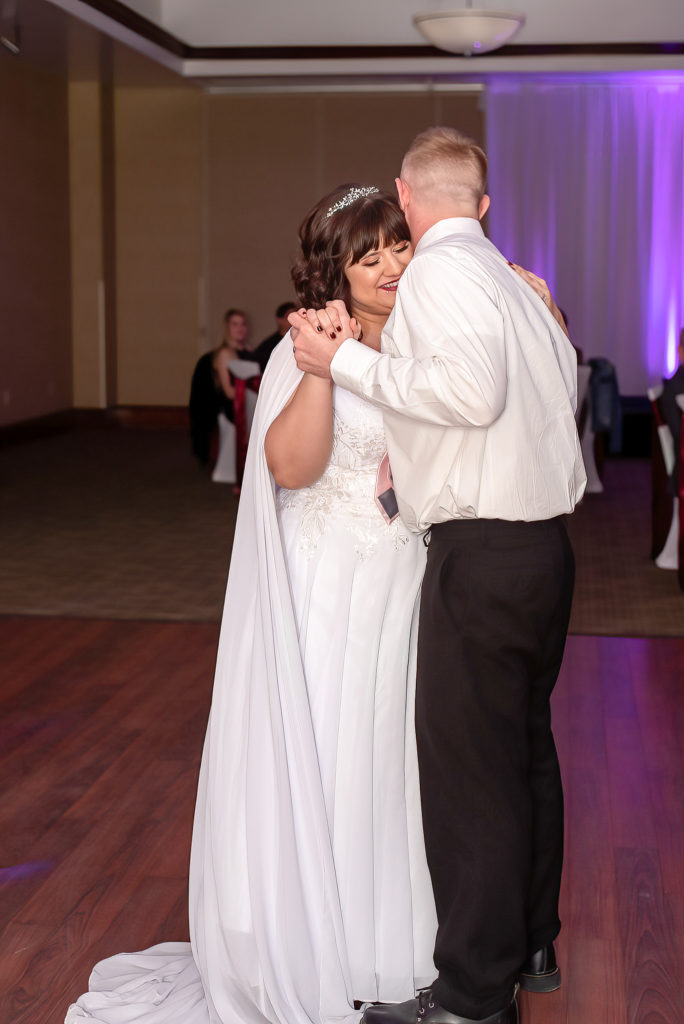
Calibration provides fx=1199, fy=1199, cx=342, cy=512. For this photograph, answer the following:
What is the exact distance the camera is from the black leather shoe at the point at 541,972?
7.72 feet

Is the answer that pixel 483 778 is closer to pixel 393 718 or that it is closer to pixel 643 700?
pixel 393 718

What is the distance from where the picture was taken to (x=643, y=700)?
4191 millimetres

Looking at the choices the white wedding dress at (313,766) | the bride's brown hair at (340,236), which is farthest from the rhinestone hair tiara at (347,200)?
the white wedding dress at (313,766)

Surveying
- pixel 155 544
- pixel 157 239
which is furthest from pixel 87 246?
pixel 155 544

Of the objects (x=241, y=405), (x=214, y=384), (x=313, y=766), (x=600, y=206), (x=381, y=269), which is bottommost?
(x=313, y=766)

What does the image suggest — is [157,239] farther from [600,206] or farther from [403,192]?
[403,192]

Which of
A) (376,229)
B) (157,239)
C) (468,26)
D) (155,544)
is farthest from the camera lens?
(157,239)

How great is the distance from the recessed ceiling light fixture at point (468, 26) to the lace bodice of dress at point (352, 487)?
6.40 m

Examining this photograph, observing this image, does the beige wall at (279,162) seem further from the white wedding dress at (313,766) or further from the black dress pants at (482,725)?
the black dress pants at (482,725)

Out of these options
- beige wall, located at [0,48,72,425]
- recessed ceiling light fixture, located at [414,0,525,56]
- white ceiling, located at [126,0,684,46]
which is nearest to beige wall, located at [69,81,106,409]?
beige wall, located at [0,48,72,425]

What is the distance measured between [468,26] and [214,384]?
3218mm

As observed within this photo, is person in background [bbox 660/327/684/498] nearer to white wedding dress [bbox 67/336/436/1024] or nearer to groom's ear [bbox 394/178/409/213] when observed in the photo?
white wedding dress [bbox 67/336/436/1024]

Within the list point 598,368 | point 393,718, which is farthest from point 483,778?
point 598,368

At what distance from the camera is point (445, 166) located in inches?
76.4
